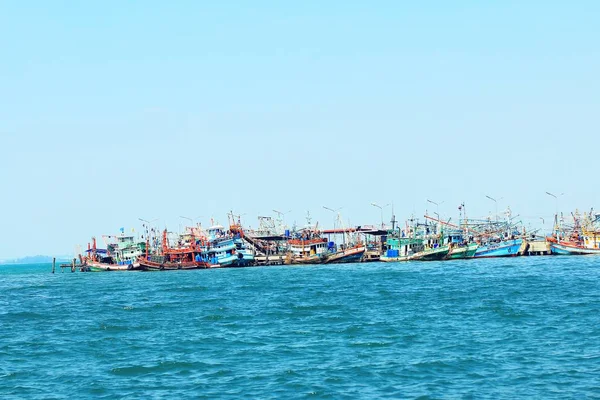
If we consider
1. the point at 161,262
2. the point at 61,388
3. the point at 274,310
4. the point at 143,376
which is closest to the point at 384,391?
the point at 143,376

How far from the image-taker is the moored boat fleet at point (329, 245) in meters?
148

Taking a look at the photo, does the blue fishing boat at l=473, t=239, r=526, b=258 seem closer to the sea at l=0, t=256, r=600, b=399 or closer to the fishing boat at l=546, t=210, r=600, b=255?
the fishing boat at l=546, t=210, r=600, b=255

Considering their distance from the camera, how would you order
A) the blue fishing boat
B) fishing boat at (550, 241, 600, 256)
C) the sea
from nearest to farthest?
the sea
fishing boat at (550, 241, 600, 256)
the blue fishing boat

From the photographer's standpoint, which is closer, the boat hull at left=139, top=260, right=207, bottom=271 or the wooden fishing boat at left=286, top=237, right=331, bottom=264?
the boat hull at left=139, top=260, right=207, bottom=271

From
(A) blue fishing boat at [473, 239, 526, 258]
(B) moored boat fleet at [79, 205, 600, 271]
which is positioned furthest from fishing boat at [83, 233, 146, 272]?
(A) blue fishing boat at [473, 239, 526, 258]

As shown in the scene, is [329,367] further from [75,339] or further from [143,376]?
[75,339]

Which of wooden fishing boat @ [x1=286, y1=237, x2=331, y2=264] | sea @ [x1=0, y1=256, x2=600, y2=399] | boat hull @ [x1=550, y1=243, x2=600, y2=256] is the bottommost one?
sea @ [x1=0, y1=256, x2=600, y2=399]

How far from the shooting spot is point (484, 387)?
2917cm

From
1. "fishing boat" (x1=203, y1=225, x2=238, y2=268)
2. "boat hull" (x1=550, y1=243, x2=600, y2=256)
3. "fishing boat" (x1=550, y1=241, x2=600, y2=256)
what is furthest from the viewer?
"fishing boat" (x1=203, y1=225, x2=238, y2=268)

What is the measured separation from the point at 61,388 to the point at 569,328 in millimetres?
27924

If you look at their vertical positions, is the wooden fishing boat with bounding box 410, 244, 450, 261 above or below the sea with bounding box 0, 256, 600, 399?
above

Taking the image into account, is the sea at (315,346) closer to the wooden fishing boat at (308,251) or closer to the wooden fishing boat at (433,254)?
the wooden fishing boat at (433,254)

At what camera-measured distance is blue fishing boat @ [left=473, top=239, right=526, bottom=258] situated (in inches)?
5846

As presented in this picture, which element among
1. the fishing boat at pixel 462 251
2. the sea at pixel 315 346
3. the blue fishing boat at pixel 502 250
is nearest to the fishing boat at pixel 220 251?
the fishing boat at pixel 462 251
